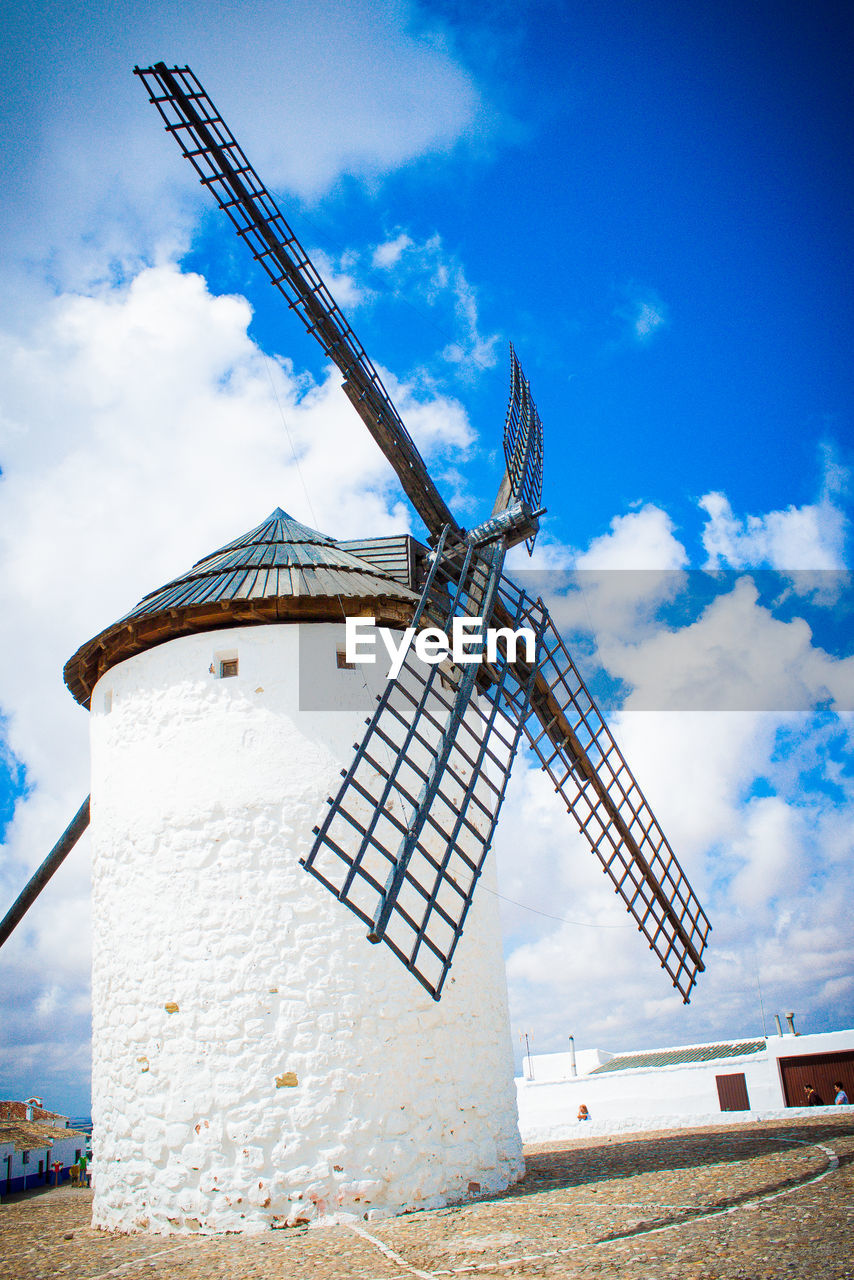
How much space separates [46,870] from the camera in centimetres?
933

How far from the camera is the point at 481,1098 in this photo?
22.8 feet

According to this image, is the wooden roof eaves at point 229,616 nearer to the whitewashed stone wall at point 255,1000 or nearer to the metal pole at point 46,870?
the whitewashed stone wall at point 255,1000

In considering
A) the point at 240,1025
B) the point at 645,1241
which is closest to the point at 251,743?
the point at 240,1025

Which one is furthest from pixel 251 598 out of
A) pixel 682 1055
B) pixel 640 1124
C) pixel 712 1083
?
pixel 682 1055

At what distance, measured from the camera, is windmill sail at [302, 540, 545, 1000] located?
251 inches

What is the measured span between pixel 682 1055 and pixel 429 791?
68.3 ft

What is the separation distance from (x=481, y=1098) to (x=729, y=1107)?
15.1m

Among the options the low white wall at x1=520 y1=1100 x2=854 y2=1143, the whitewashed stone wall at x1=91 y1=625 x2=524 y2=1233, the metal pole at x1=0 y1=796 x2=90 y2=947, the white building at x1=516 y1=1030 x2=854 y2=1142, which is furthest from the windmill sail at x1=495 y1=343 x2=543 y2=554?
the white building at x1=516 y1=1030 x2=854 y2=1142

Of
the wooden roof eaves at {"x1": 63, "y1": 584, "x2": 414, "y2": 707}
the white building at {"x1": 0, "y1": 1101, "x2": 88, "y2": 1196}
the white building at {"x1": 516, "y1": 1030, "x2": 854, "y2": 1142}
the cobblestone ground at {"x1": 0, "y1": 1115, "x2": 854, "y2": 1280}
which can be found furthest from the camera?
the white building at {"x1": 0, "y1": 1101, "x2": 88, "y2": 1196}

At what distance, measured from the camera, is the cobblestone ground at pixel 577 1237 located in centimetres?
410

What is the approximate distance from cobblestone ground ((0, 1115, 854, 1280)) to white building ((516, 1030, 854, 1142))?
8.90 meters

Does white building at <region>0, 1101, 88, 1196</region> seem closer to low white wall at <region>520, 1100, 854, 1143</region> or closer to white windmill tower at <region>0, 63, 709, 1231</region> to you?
low white wall at <region>520, 1100, 854, 1143</region>

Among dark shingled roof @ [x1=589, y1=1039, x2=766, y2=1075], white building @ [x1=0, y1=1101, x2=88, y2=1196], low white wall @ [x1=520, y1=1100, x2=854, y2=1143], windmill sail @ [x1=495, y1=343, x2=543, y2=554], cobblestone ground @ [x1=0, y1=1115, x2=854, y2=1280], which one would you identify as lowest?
white building @ [x1=0, y1=1101, x2=88, y2=1196]

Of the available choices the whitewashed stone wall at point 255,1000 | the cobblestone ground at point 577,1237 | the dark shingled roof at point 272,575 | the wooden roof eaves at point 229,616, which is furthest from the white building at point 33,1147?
the dark shingled roof at point 272,575
